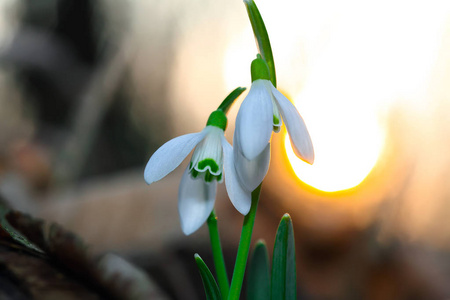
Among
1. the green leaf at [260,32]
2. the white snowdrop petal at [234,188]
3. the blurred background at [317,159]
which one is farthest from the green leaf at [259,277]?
the blurred background at [317,159]

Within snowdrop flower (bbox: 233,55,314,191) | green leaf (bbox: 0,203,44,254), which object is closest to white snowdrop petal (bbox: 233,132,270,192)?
snowdrop flower (bbox: 233,55,314,191)

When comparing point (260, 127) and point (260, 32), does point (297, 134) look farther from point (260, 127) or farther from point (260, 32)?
point (260, 32)

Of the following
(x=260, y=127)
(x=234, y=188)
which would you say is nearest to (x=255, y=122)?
(x=260, y=127)

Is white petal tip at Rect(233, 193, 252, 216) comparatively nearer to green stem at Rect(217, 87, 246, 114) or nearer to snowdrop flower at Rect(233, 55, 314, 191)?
snowdrop flower at Rect(233, 55, 314, 191)

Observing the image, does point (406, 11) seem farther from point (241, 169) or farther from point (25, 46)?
point (25, 46)

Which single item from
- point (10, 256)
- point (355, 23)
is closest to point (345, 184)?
point (355, 23)

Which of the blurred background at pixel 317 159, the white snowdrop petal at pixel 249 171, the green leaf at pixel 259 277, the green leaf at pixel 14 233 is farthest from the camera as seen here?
the blurred background at pixel 317 159

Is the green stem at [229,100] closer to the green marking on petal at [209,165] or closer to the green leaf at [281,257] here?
the green marking on petal at [209,165]

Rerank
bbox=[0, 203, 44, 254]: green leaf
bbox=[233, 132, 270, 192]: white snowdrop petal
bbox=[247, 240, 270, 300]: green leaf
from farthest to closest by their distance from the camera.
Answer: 1. bbox=[247, 240, 270, 300]: green leaf
2. bbox=[233, 132, 270, 192]: white snowdrop petal
3. bbox=[0, 203, 44, 254]: green leaf
